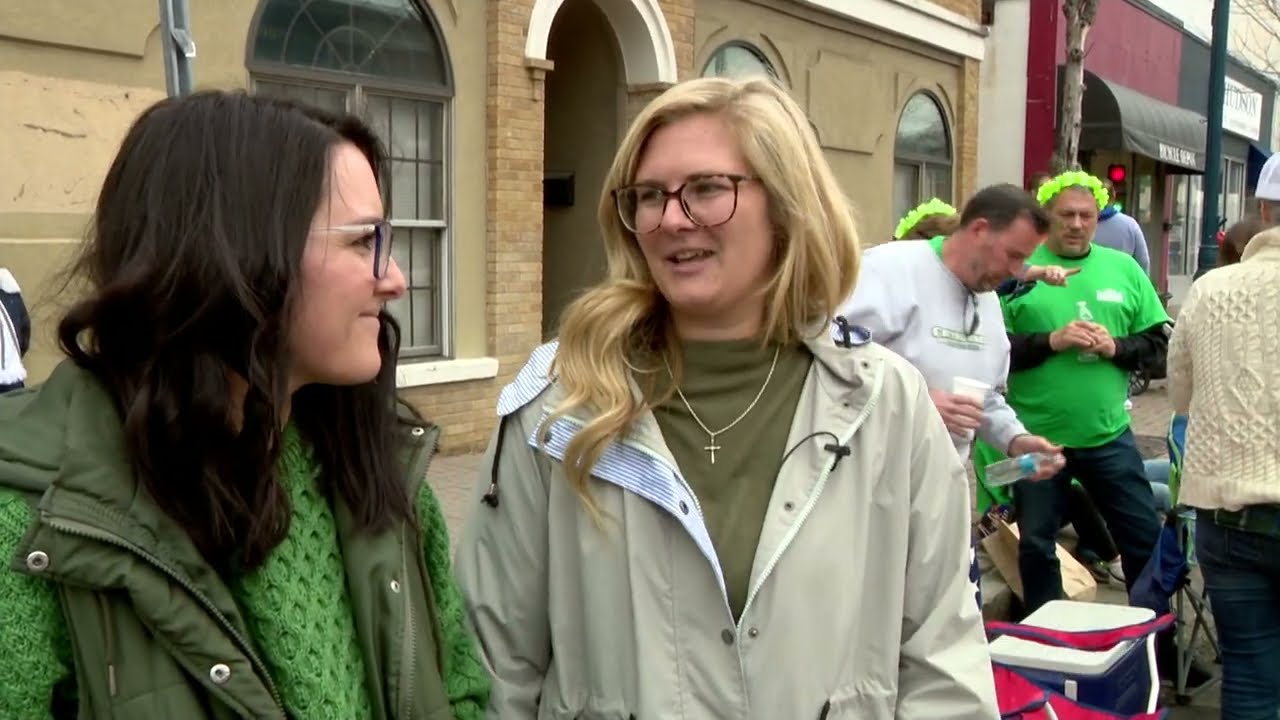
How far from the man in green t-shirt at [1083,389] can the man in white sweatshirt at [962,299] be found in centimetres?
116

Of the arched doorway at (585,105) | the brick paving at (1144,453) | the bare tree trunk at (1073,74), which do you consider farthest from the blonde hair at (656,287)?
the bare tree trunk at (1073,74)

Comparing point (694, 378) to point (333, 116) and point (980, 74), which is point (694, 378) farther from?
point (980, 74)

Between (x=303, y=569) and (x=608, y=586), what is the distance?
0.51 m

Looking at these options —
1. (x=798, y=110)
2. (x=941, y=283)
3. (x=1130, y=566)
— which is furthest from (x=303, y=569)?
(x=1130, y=566)

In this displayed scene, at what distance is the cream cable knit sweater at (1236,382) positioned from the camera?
344cm

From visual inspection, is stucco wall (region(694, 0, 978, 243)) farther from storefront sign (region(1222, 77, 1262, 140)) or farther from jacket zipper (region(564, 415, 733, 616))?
storefront sign (region(1222, 77, 1262, 140))

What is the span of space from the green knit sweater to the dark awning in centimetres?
1729

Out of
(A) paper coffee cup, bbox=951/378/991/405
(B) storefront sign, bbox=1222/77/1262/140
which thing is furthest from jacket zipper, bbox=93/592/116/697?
(B) storefront sign, bbox=1222/77/1262/140

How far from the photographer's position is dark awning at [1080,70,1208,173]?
18781mm

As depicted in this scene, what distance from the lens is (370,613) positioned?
168 centimetres

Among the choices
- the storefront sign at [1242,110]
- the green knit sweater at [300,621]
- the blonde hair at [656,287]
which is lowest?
the green knit sweater at [300,621]

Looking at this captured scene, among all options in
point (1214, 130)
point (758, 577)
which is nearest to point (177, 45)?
point (758, 577)

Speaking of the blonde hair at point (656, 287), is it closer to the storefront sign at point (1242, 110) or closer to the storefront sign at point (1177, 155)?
the storefront sign at point (1177, 155)

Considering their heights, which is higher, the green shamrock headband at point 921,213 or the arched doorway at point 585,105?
the arched doorway at point 585,105
